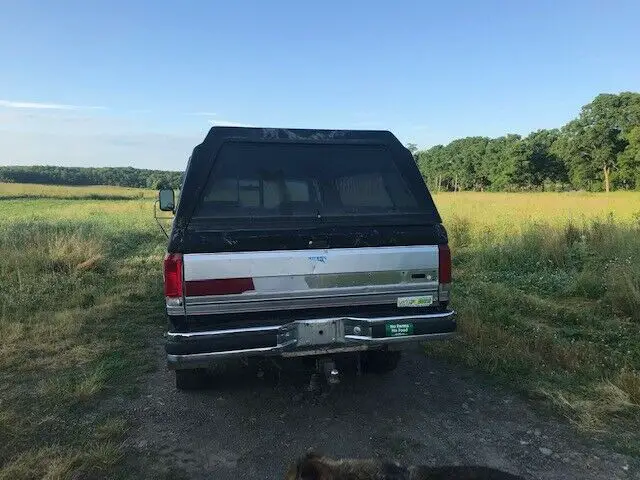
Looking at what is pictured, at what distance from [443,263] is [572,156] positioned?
2797 inches

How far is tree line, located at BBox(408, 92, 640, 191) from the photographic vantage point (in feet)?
197

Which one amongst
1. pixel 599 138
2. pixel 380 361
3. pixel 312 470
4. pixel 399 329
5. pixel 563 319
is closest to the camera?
pixel 312 470

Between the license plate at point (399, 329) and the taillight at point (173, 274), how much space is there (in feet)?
4.57

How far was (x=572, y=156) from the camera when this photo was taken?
6581 cm

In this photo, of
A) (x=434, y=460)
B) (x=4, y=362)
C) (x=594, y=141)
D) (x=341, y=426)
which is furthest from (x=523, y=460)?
(x=594, y=141)

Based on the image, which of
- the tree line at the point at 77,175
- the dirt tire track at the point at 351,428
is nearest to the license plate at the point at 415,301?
the dirt tire track at the point at 351,428

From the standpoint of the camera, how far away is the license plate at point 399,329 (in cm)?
337

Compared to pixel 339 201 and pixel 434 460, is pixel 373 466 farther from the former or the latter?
pixel 339 201

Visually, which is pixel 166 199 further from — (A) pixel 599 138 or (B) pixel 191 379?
(A) pixel 599 138

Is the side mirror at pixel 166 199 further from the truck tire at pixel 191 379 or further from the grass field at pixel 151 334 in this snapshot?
the truck tire at pixel 191 379

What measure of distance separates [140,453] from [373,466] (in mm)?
1754

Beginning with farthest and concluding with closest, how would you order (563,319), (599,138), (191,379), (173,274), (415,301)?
(599,138) → (563,319) → (191,379) → (415,301) → (173,274)

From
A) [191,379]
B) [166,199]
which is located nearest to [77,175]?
[166,199]

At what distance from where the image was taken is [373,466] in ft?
7.41
